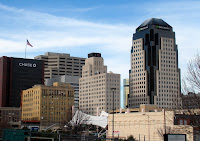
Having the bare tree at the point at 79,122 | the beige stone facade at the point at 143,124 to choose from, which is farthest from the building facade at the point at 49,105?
the beige stone facade at the point at 143,124

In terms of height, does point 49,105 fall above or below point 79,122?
above

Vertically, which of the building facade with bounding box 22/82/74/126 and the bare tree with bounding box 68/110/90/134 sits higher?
the building facade with bounding box 22/82/74/126

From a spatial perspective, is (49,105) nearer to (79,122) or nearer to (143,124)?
(79,122)

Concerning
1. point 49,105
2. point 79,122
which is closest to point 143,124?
point 79,122

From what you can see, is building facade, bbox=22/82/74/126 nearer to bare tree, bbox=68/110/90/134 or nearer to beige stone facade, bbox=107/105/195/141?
bare tree, bbox=68/110/90/134

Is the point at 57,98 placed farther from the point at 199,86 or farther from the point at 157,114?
the point at 199,86

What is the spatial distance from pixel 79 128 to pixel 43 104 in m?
71.5

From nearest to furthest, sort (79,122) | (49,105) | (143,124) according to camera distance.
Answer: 1. (143,124)
2. (79,122)
3. (49,105)

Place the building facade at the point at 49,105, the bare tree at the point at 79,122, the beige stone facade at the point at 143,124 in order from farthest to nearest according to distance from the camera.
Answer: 1. the building facade at the point at 49,105
2. the bare tree at the point at 79,122
3. the beige stone facade at the point at 143,124

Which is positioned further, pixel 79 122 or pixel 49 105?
pixel 49 105

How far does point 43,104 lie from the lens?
633 feet

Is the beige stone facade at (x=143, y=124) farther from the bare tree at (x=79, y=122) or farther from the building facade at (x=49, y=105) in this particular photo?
the building facade at (x=49, y=105)

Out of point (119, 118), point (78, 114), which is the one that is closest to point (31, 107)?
point (78, 114)

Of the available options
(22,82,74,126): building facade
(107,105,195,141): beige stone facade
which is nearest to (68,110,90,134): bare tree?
(107,105,195,141): beige stone facade
